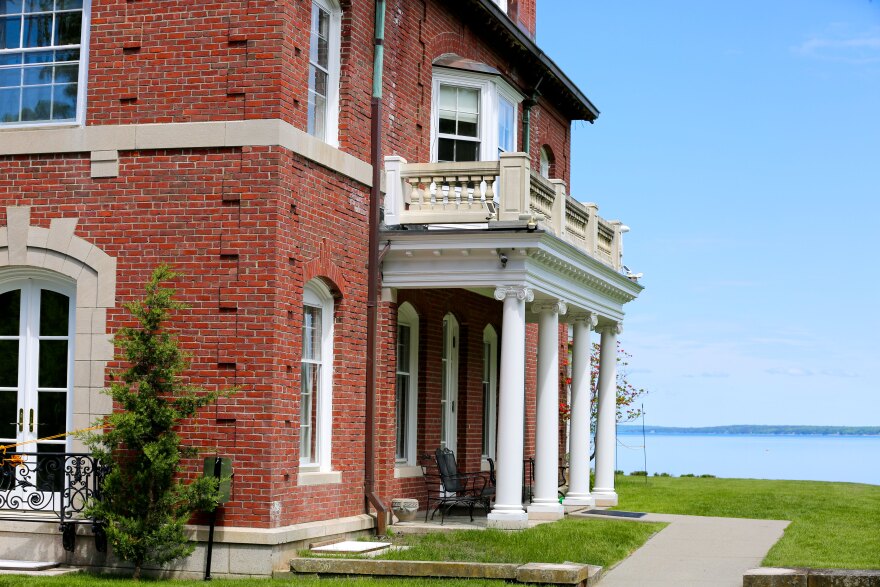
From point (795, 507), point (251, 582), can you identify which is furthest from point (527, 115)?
point (251, 582)

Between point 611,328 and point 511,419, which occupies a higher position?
point 611,328

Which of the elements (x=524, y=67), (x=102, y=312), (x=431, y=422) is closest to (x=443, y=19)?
(x=524, y=67)

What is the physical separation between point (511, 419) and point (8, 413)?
6.62 m

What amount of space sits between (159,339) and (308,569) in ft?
10.1

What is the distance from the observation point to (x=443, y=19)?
20.9m

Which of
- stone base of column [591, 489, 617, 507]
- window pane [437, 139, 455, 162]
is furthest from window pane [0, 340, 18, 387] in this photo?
stone base of column [591, 489, 617, 507]

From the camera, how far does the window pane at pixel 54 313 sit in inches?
626

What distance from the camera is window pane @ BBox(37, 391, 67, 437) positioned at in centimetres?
1577

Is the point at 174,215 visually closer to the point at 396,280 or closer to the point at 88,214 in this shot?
the point at 88,214

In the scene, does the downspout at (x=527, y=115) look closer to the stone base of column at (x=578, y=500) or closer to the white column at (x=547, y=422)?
the white column at (x=547, y=422)

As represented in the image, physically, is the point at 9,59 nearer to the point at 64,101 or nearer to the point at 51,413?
the point at 64,101

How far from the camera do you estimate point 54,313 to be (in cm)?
1596

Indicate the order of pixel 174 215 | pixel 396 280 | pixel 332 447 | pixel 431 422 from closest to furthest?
pixel 174 215
pixel 332 447
pixel 396 280
pixel 431 422

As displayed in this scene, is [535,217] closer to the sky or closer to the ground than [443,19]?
closer to the ground
